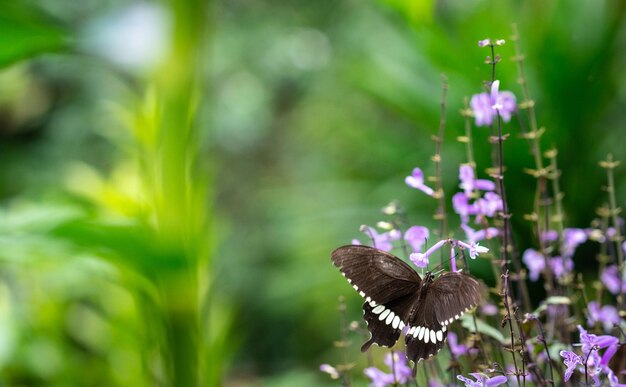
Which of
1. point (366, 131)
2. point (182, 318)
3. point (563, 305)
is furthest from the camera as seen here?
point (366, 131)

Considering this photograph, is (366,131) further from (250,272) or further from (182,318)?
(182,318)

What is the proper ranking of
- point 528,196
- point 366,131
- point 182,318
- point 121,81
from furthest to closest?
1. point 121,81
2. point 366,131
3. point 528,196
4. point 182,318

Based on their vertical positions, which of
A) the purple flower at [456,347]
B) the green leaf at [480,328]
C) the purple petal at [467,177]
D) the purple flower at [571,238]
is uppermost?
the purple petal at [467,177]

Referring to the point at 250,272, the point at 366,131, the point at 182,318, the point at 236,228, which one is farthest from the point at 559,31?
the point at 236,228

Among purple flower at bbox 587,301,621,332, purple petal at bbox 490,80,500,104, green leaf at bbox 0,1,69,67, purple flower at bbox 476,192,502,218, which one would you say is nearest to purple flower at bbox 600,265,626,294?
purple flower at bbox 587,301,621,332

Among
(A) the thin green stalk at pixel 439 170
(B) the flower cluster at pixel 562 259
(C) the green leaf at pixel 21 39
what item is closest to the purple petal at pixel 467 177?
(A) the thin green stalk at pixel 439 170

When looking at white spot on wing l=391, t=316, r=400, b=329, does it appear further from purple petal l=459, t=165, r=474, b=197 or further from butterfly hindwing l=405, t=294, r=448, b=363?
purple petal l=459, t=165, r=474, b=197

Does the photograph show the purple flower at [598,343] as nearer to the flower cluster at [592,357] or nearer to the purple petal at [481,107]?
the flower cluster at [592,357]
